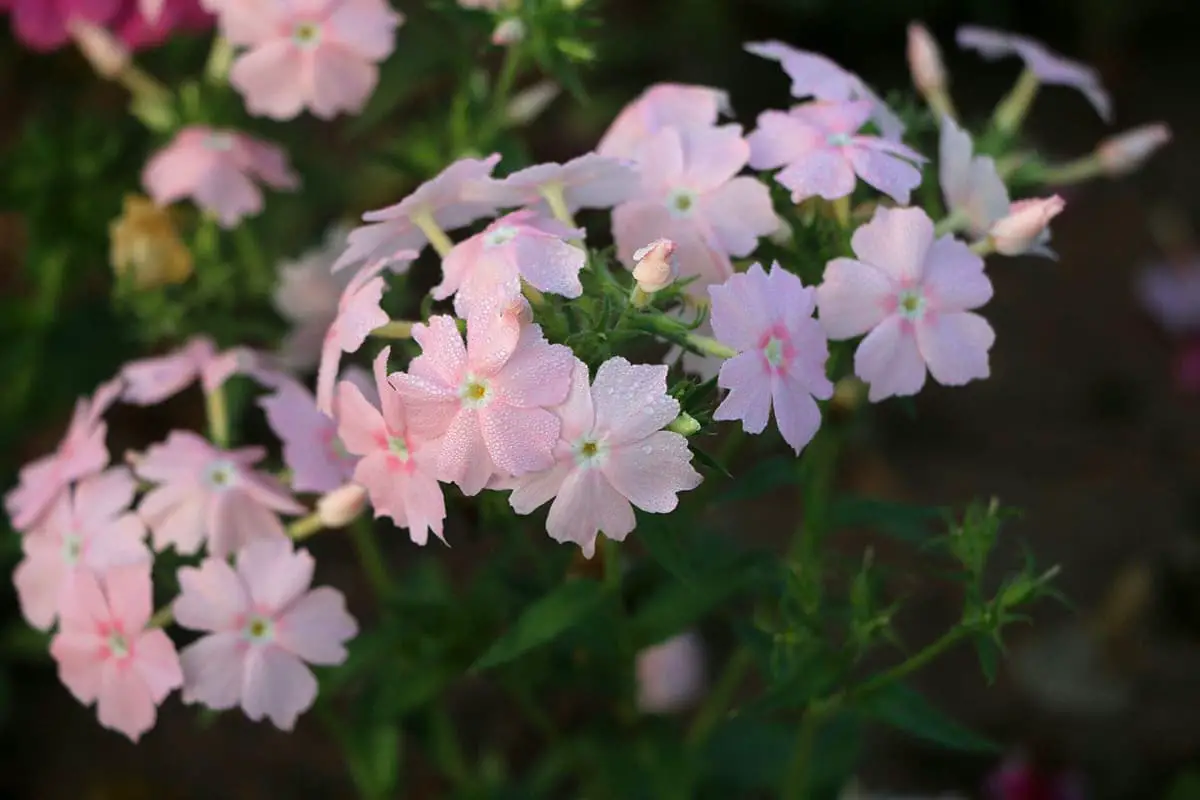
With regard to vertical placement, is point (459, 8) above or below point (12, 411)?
above

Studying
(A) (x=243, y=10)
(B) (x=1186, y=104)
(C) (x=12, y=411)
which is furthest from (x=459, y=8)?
(B) (x=1186, y=104)

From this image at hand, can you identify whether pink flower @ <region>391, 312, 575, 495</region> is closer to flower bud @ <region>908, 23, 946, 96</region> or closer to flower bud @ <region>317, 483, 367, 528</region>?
flower bud @ <region>317, 483, 367, 528</region>

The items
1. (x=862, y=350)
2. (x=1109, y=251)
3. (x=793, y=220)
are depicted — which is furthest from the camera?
(x=1109, y=251)

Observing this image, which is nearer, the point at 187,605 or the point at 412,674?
the point at 187,605

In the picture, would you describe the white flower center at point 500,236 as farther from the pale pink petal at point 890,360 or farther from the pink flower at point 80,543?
the pink flower at point 80,543

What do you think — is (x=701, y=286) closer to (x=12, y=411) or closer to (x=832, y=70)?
(x=832, y=70)

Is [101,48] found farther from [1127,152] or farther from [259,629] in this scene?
[1127,152]
